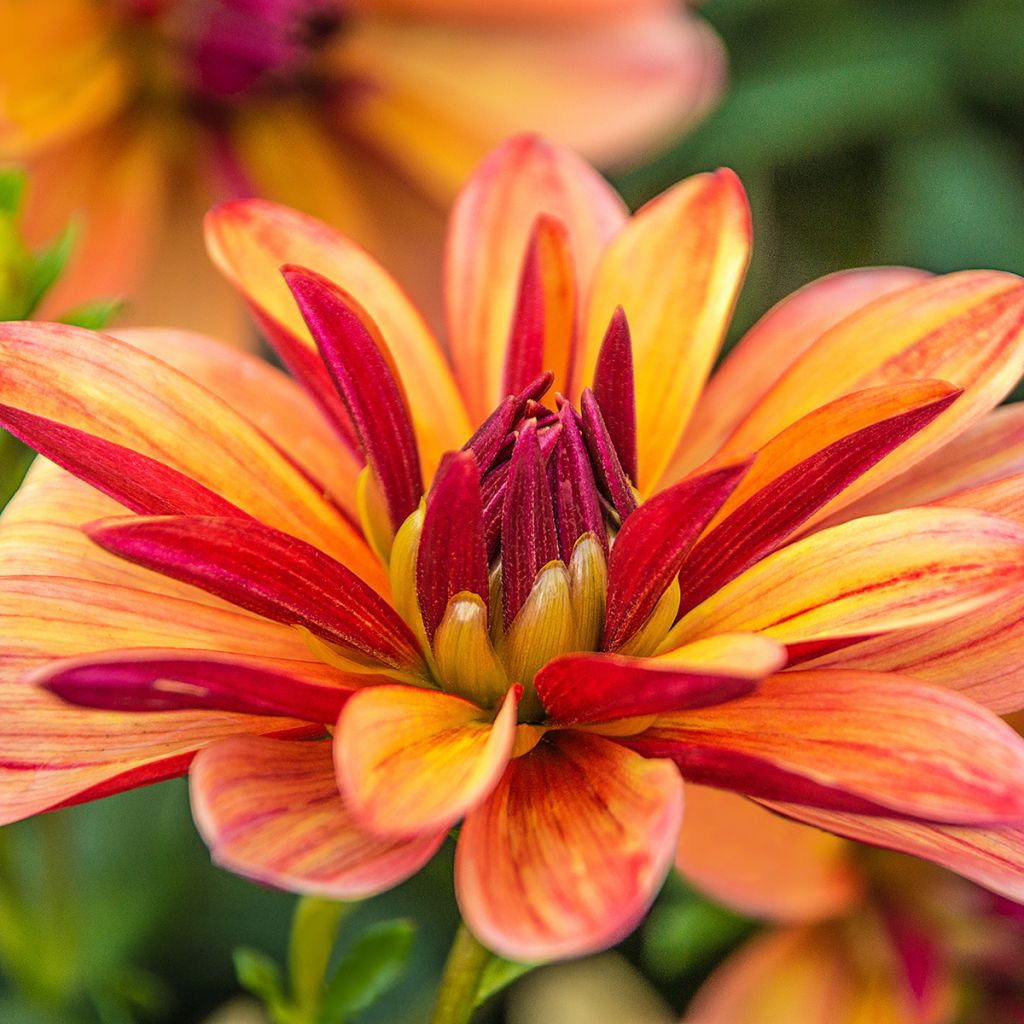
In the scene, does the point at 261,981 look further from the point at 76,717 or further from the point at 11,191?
the point at 11,191

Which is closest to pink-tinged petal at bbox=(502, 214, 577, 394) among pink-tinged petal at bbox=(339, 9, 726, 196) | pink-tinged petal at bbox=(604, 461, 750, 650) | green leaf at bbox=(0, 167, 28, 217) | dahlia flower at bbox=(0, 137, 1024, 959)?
dahlia flower at bbox=(0, 137, 1024, 959)

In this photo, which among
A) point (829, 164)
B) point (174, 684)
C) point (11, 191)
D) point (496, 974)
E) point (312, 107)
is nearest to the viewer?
point (174, 684)

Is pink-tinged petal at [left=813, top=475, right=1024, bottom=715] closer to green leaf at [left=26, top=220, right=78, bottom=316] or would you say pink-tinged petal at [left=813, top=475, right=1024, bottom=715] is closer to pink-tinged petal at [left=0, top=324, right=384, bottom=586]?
pink-tinged petal at [left=0, top=324, right=384, bottom=586]

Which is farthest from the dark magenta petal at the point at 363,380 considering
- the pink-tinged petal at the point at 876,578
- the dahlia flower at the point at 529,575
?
the pink-tinged petal at the point at 876,578

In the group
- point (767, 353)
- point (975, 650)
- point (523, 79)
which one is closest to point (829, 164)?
point (523, 79)

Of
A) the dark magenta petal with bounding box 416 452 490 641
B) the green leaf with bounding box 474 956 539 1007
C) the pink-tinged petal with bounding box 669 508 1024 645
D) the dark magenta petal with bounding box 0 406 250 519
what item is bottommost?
the green leaf with bounding box 474 956 539 1007

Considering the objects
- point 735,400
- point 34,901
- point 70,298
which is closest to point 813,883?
point 735,400
